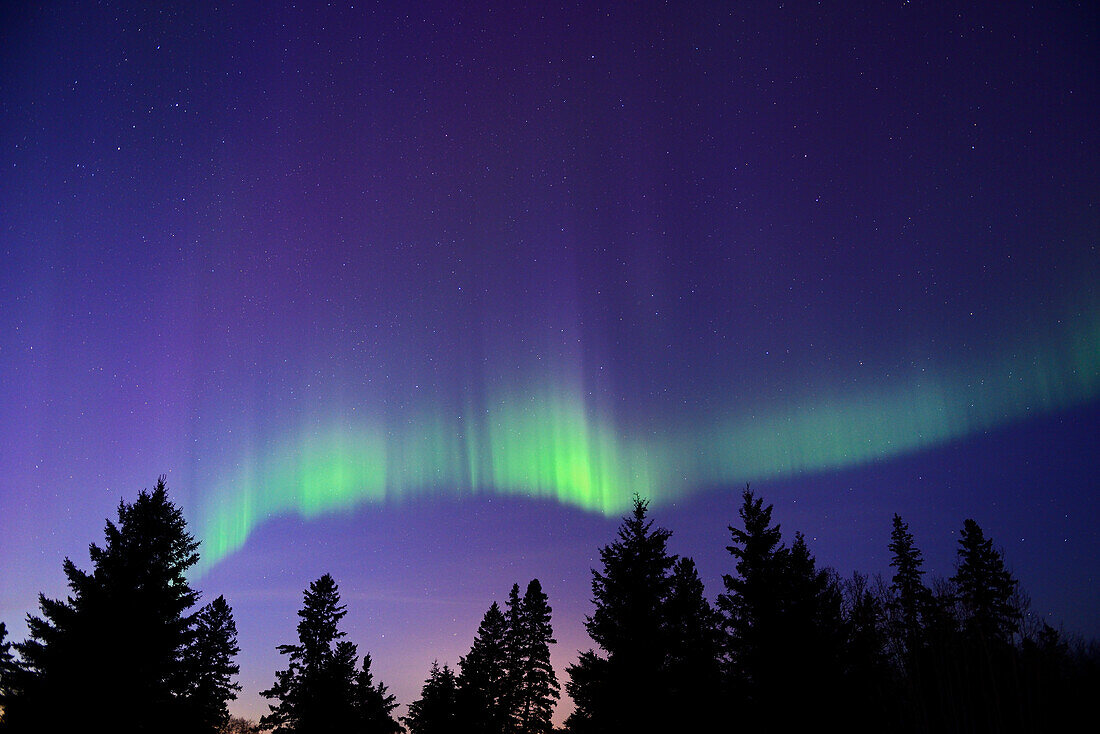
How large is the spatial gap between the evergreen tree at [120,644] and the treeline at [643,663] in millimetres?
50

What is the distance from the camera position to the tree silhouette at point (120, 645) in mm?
19964

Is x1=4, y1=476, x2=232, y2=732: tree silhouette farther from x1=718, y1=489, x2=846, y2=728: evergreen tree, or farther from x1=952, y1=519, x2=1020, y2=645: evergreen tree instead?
x1=952, y1=519, x2=1020, y2=645: evergreen tree

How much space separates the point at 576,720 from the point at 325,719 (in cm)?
1467

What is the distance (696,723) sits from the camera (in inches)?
1015

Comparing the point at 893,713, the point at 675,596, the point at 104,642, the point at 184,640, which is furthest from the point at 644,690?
the point at 104,642

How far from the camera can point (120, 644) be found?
69.2 feet

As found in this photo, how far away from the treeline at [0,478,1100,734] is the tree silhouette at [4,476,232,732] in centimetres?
6

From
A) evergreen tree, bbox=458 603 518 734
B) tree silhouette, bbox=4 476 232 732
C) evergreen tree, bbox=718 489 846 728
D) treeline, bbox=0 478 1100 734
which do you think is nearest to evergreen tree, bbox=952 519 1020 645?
treeline, bbox=0 478 1100 734

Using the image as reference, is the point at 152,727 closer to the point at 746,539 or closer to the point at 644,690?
the point at 644,690

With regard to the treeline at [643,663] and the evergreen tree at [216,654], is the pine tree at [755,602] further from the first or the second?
the evergreen tree at [216,654]

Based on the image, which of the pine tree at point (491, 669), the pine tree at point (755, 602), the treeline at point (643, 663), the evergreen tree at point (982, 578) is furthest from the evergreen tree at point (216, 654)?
the evergreen tree at point (982, 578)

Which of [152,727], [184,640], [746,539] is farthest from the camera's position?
[746,539]

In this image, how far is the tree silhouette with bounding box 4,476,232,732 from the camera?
19964mm

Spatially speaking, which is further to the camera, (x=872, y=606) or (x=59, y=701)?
(x=872, y=606)
